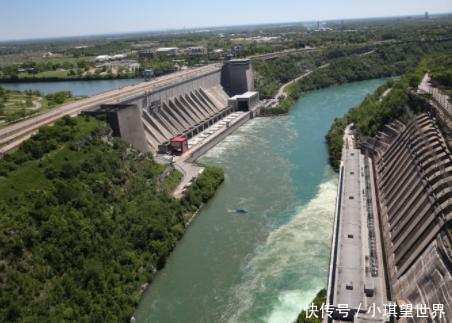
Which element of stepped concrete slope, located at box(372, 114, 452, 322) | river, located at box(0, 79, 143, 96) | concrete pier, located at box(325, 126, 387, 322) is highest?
stepped concrete slope, located at box(372, 114, 452, 322)

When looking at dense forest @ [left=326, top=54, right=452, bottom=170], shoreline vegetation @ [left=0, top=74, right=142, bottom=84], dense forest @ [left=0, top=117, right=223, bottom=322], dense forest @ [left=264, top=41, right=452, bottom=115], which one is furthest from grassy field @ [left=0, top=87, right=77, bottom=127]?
shoreline vegetation @ [left=0, top=74, right=142, bottom=84]

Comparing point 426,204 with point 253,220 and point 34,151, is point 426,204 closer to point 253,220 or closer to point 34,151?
point 253,220

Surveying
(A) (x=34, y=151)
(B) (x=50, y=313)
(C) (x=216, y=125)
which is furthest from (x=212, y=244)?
(C) (x=216, y=125)

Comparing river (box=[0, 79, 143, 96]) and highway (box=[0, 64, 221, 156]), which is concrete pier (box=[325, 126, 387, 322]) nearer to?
highway (box=[0, 64, 221, 156])

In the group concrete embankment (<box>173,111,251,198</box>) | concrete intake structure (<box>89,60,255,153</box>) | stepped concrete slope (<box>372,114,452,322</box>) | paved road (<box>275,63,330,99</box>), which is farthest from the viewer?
paved road (<box>275,63,330,99</box>)

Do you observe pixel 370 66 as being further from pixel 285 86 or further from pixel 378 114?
pixel 378 114

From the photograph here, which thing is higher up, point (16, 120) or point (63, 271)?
point (16, 120)

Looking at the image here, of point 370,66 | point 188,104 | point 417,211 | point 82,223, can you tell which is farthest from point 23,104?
point 370,66
